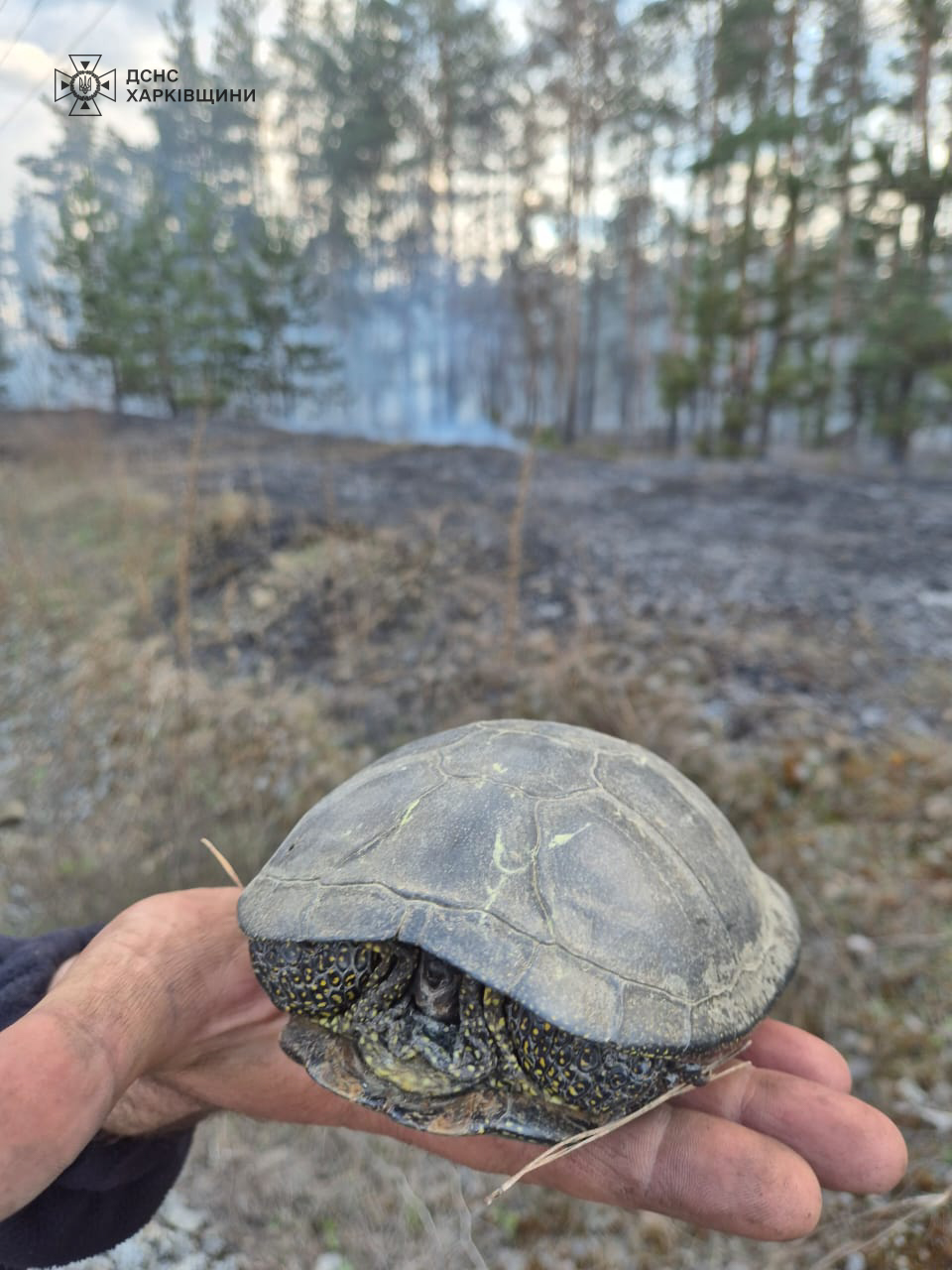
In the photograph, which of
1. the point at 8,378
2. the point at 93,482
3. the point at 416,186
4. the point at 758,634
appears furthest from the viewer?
the point at 416,186

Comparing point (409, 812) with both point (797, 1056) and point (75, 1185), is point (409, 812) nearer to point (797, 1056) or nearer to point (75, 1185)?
point (75, 1185)

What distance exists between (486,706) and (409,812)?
2331 millimetres

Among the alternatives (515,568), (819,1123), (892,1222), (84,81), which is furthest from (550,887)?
(84,81)

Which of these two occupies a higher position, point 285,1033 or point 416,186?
point 416,186

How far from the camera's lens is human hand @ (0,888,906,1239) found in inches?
41.9

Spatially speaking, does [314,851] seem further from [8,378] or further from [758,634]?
[8,378]

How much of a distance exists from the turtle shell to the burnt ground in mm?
1140

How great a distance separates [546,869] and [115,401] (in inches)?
430

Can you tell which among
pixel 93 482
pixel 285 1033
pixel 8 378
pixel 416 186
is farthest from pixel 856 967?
pixel 416 186

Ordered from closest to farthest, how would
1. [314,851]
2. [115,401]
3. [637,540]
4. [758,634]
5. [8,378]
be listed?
[314,851], [758,634], [637,540], [8,378], [115,401]

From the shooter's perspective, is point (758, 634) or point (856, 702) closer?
point (856, 702)

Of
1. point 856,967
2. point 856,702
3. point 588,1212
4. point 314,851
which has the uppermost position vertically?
point 314,851

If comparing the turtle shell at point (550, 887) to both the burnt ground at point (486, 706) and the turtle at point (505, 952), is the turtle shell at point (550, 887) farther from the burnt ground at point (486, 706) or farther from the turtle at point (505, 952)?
the burnt ground at point (486, 706)

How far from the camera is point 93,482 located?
795 cm
